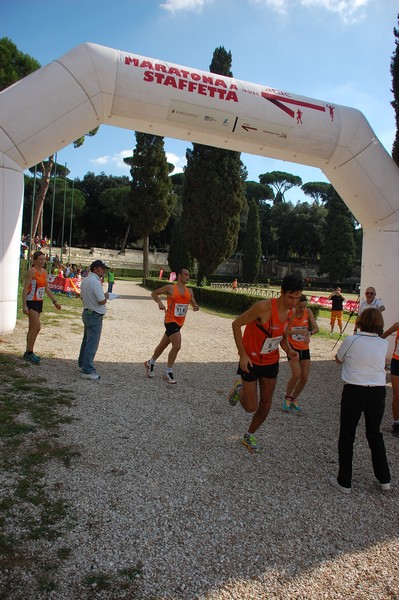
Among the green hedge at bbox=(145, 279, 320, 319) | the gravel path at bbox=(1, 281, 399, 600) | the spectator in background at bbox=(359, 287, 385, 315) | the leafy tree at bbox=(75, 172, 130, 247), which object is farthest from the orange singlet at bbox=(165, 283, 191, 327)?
the leafy tree at bbox=(75, 172, 130, 247)

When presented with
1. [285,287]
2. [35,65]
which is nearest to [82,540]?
[285,287]

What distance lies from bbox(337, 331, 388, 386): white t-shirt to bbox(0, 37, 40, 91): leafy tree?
21383 millimetres

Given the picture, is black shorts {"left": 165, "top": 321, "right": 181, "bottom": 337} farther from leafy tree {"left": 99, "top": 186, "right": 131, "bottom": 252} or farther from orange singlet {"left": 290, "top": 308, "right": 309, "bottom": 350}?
leafy tree {"left": 99, "top": 186, "right": 131, "bottom": 252}

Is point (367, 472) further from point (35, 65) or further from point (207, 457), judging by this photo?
point (35, 65)

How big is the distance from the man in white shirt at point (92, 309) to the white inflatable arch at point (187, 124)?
2385 millimetres

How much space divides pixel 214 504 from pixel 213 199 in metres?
26.3

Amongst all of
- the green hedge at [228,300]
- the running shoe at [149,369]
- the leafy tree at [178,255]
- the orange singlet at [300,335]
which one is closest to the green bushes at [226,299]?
the green hedge at [228,300]

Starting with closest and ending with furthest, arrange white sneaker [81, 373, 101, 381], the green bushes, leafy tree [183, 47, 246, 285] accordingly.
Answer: white sneaker [81, 373, 101, 381], the green bushes, leafy tree [183, 47, 246, 285]

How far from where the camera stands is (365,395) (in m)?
3.65

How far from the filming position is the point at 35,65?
22.2m

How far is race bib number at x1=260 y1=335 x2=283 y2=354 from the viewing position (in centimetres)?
411

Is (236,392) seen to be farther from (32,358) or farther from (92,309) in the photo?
(32,358)

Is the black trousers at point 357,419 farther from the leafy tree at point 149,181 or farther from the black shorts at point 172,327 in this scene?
the leafy tree at point 149,181

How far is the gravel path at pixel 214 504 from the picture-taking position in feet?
8.28
